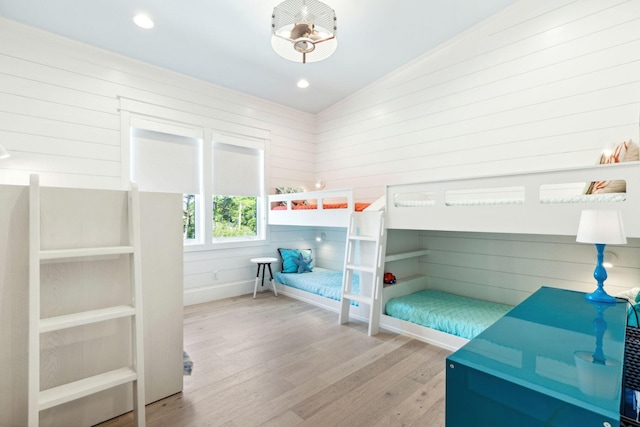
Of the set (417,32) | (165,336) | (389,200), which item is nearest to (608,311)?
(389,200)

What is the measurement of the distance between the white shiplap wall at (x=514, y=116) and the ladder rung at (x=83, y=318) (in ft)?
A: 11.0

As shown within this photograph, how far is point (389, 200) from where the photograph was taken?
10.3 ft

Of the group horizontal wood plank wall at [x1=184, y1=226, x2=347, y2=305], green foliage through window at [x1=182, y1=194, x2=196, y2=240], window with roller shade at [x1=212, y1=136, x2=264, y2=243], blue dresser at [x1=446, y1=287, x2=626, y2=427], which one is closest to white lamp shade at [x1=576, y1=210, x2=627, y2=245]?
blue dresser at [x1=446, y1=287, x2=626, y2=427]

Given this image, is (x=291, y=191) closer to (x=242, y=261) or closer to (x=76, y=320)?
(x=242, y=261)

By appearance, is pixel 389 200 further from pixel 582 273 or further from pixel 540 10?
pixel 540 10

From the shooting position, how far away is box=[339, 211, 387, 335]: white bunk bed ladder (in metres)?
3.09

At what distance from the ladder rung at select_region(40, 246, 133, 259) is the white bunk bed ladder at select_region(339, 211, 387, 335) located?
2.19m

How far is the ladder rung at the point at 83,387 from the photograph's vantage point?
1.40 m

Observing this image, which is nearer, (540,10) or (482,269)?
(540,10)

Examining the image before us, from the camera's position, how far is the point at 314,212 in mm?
3932

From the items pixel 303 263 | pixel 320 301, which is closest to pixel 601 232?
pixel 320 301

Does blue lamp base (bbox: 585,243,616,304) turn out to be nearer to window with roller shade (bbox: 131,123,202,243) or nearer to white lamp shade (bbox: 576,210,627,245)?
white lamp shade (bbox: 576,210,627,245)

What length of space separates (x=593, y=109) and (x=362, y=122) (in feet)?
8.71

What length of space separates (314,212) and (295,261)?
1136 mm
